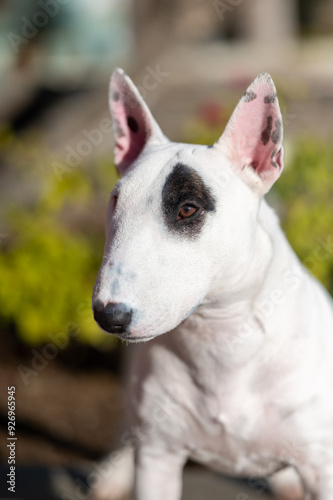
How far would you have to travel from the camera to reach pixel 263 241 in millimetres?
2006

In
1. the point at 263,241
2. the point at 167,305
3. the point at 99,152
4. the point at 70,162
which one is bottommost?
the point at 167,305

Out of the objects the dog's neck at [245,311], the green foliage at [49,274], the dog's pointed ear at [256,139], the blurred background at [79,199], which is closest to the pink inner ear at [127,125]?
the dog's pointed ear at [256,139]

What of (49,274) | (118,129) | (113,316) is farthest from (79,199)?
(113,316)

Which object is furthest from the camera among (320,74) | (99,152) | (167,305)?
(320,74)

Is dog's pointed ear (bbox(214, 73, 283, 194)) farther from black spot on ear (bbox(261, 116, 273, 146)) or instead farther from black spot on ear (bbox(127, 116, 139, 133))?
black spot on ear (bbox(127, 116, 139, 133))

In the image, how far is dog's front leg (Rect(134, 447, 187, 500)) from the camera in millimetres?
2357

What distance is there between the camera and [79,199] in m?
4.85

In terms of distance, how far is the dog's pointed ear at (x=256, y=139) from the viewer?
1.86m

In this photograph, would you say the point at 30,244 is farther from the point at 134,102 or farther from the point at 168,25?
the point at 168,25

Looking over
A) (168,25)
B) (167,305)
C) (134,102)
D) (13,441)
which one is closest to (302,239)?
(13,441)

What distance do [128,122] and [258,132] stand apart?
457 mm

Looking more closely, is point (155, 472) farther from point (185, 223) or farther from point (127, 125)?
point (127, 125)

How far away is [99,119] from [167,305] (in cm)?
634

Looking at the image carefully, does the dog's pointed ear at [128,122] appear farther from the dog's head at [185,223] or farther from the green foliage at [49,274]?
the green foliage at [49,274]
